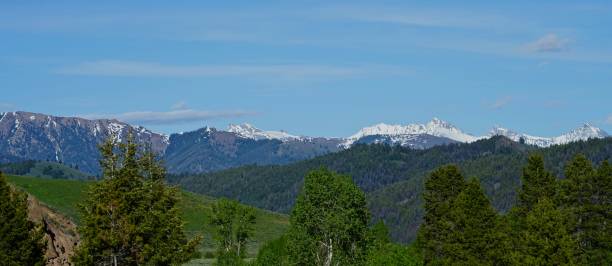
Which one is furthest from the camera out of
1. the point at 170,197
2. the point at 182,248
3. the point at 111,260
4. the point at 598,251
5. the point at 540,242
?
the point at 598,251

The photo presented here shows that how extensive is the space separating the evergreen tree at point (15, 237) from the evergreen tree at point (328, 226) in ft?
105

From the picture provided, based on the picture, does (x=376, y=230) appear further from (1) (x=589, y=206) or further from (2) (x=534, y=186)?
(1) (x=589, y=206)

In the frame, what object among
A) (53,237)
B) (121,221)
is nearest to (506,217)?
(53,237)

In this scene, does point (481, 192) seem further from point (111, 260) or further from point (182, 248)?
point (111, 260)

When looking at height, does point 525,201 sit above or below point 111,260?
above

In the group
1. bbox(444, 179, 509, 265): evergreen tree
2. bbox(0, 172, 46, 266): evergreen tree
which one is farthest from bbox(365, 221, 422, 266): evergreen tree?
bbox(0, 172, 46, 266): evergreen tree

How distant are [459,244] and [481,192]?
5914 millimetres

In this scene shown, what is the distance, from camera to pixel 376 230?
332ft

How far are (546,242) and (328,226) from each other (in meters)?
24.1

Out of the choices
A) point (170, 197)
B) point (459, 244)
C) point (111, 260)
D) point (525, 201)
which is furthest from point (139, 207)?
point (525, 201)

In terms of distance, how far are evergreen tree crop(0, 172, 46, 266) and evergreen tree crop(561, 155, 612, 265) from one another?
5621 cm

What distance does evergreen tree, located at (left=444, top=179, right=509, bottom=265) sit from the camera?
93250mm

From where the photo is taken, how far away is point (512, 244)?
92375 millimetres

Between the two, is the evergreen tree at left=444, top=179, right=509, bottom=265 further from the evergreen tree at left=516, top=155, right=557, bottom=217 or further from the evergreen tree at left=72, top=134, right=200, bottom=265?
the evergreen tree at left=72, top=134, right=200, bottom=265
